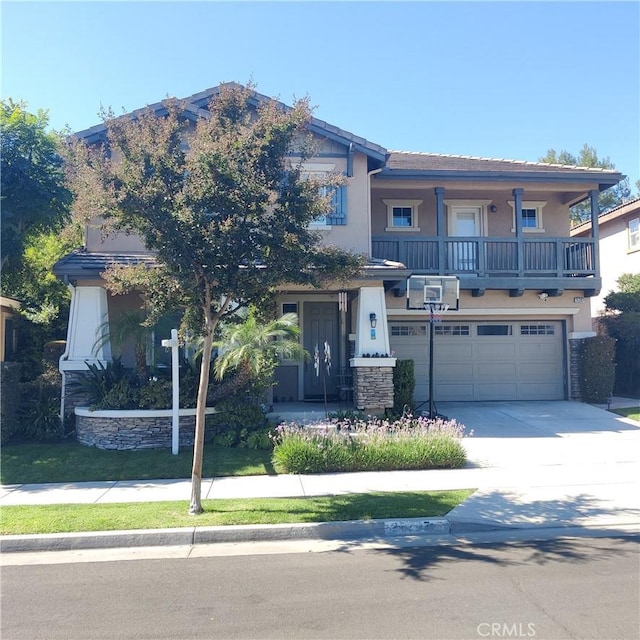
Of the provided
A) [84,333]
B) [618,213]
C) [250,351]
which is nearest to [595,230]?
[618,213]

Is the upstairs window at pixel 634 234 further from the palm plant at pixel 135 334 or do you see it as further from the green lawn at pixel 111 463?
the palm plant at pixel 135 334

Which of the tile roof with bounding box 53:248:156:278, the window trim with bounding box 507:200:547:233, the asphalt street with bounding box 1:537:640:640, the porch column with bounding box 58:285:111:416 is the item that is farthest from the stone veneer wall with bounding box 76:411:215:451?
the window trim with bounding box 507:200:547:233

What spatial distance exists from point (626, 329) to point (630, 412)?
11.3 ft

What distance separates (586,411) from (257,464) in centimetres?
914

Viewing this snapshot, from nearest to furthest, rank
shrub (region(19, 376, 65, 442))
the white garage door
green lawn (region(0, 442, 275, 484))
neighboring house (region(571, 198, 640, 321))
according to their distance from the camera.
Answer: green lawn (region(0, 442, 275, 484)), shrub (region(19, 376, 65, 442)), the white garage door, neighboring house (region(571, 198, 640, 321))

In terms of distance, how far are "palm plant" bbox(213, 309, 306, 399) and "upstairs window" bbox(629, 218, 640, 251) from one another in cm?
1548

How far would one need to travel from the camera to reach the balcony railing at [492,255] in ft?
49.6

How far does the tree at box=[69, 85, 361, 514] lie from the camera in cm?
701

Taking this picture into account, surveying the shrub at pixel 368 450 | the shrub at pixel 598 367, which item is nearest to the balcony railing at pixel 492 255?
the shrub at pixel 598 367

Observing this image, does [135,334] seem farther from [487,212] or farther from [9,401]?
[487,212]

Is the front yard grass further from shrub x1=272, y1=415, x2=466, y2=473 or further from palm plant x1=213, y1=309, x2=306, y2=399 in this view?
palm plant x1=213, y1=309, x2=306, y2=399

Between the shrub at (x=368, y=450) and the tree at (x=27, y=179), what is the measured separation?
22.6ft

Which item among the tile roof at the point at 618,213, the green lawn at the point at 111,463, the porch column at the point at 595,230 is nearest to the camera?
the green lawn at the point at 111,463

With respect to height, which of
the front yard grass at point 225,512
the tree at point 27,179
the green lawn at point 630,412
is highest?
the tree at point 27,179
